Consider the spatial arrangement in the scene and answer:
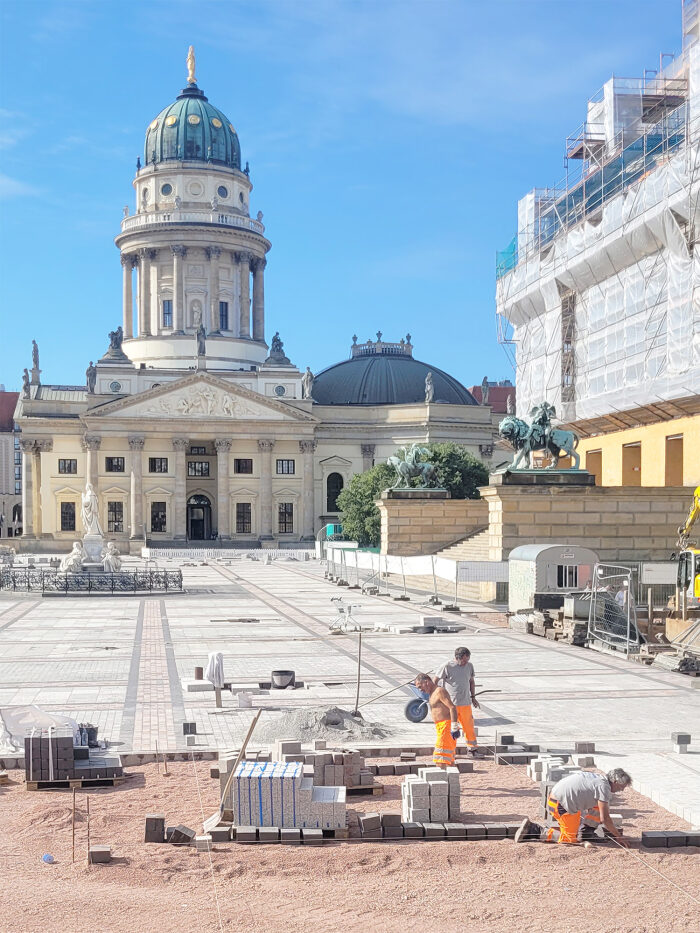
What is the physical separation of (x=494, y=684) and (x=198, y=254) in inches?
3547

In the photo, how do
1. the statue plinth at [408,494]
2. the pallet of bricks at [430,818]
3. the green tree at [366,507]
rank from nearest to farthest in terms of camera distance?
1. the pallet of bricks at [430,818]
2. the statue plinth at [408,494]
3. the green tree at [366,507]

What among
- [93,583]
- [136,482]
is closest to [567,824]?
[93,583]

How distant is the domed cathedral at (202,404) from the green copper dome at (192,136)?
155 millimetres

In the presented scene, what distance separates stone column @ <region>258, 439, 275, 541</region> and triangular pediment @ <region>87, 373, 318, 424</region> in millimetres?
2367

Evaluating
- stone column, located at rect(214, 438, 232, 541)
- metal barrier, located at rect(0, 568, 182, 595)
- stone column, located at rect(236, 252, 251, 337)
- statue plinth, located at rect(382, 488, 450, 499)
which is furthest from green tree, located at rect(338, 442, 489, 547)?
stone column, located at rect(236, 252, 251, 337)

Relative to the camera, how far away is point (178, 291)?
105250mm

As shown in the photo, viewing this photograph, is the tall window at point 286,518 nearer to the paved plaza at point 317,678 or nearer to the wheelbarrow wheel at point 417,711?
the paved plaza at point 317,678

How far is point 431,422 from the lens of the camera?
99312 millimetres

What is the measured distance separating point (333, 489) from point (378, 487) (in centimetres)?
2858

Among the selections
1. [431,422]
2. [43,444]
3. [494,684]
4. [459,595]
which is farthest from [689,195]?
[43,444]

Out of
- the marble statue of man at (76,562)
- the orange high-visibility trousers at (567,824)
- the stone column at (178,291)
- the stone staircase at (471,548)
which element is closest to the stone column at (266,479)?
the stone column at (178,291)

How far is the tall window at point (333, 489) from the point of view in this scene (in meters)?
103

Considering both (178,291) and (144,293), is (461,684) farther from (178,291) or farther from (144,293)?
(144,293)

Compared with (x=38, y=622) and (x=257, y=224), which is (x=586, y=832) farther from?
(x=257, y=224)
